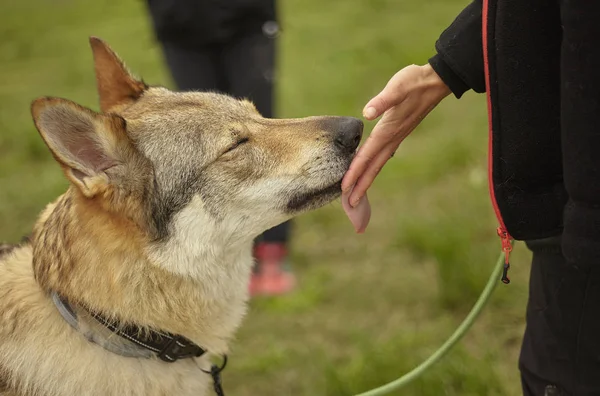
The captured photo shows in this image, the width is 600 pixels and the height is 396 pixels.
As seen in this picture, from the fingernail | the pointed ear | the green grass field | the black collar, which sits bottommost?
the green grass field

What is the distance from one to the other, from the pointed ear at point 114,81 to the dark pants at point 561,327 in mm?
1535

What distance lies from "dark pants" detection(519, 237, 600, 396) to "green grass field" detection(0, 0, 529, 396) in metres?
0.79

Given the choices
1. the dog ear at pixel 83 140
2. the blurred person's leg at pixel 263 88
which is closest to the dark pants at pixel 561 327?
the dog ear at pixel 83 140

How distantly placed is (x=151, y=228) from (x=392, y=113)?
85cm

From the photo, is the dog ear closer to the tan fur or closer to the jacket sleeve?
the tan fur

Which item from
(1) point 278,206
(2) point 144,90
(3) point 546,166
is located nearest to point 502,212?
(3) point 546,166

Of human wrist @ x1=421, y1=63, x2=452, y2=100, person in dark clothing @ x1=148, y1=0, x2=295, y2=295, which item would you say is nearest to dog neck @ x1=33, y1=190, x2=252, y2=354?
human wrist @ x1=421, y1=63, x2=452, y2=100

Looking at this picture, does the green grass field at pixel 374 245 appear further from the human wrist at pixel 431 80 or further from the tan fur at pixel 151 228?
the human wrist at pixel 431 80

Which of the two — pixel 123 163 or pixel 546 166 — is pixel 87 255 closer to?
pixel 123 163

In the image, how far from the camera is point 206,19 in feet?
12.6

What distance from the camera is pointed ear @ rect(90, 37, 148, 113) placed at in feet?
8.36

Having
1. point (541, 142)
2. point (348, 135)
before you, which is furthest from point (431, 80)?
point (541, 142)

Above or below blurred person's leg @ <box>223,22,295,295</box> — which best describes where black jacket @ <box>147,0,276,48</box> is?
above

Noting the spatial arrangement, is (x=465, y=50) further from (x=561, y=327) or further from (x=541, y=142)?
(x=561, y=327)
